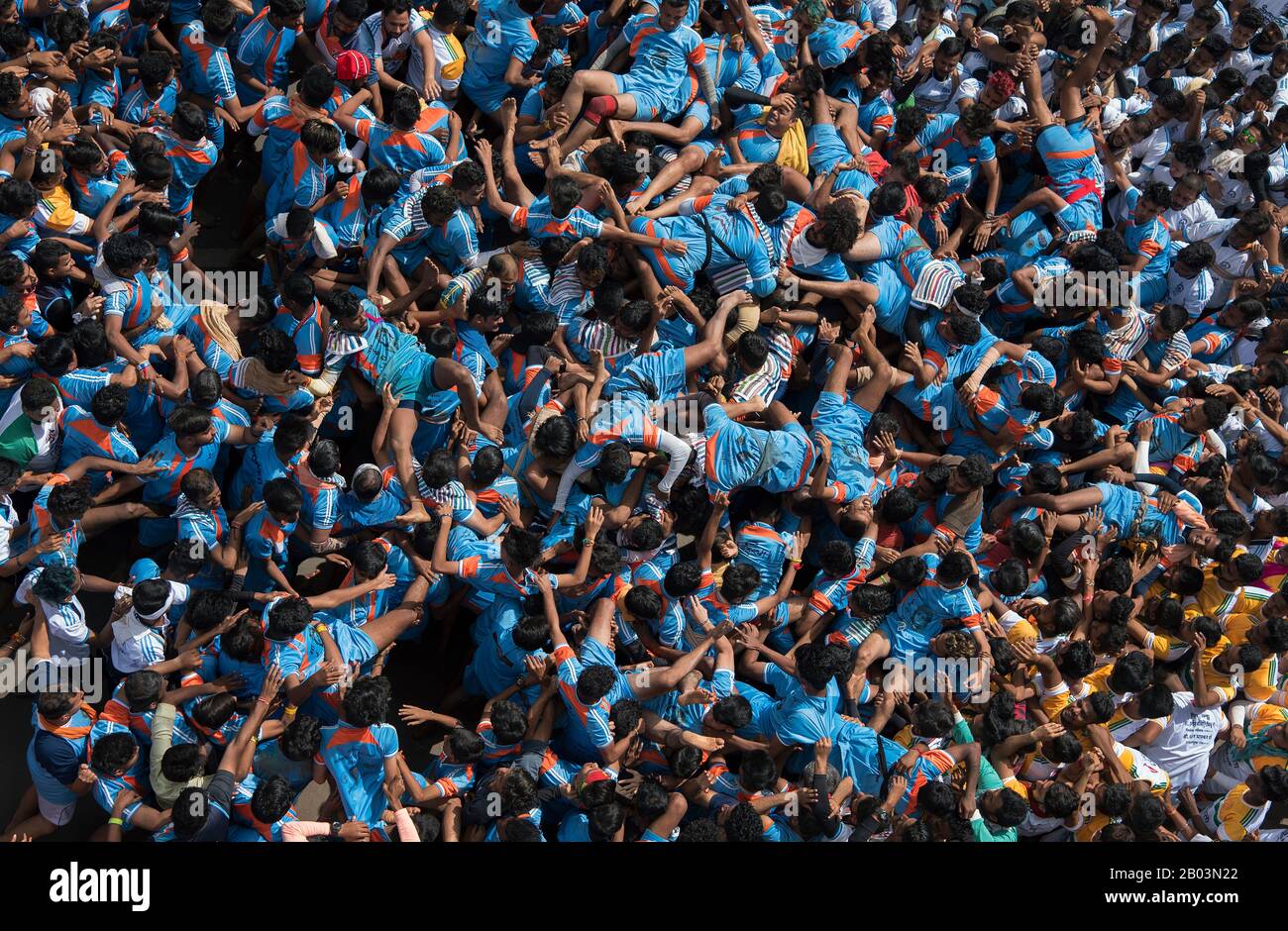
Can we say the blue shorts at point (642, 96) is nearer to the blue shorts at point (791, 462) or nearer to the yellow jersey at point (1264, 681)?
the blue shorts at point (791, 462)

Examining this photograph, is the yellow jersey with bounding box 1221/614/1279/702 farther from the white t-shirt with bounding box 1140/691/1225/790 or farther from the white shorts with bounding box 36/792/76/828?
the white shorts with bounding box 36/792/76/828

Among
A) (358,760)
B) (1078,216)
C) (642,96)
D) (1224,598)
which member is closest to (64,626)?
(358,760)

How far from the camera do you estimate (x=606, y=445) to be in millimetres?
7828

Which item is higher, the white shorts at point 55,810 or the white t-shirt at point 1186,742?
the white t-shirt at point 1186,742

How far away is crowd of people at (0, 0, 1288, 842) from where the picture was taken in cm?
746

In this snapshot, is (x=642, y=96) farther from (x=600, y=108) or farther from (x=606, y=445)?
(x=606, y=445)

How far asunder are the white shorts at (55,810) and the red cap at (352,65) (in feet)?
14.9

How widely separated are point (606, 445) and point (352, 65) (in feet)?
9.85

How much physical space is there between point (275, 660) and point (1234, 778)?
5.58 metres

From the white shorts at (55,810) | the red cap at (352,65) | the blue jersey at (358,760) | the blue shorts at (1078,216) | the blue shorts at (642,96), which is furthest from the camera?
the blue shorts at (1078,216)

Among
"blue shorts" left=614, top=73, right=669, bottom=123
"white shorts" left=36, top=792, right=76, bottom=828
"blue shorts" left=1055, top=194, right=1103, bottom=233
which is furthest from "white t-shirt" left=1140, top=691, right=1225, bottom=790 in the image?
"white shorts" left=36, top=792, right=76, bottom=828

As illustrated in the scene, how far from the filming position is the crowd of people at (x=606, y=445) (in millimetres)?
7461

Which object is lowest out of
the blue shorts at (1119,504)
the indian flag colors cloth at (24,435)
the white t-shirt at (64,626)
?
the white t-shirt at (64,626)

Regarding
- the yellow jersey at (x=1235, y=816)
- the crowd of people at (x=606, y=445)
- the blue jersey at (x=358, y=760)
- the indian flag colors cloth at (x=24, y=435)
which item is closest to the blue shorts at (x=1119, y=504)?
the crowd of people at (x=606, y=445)
